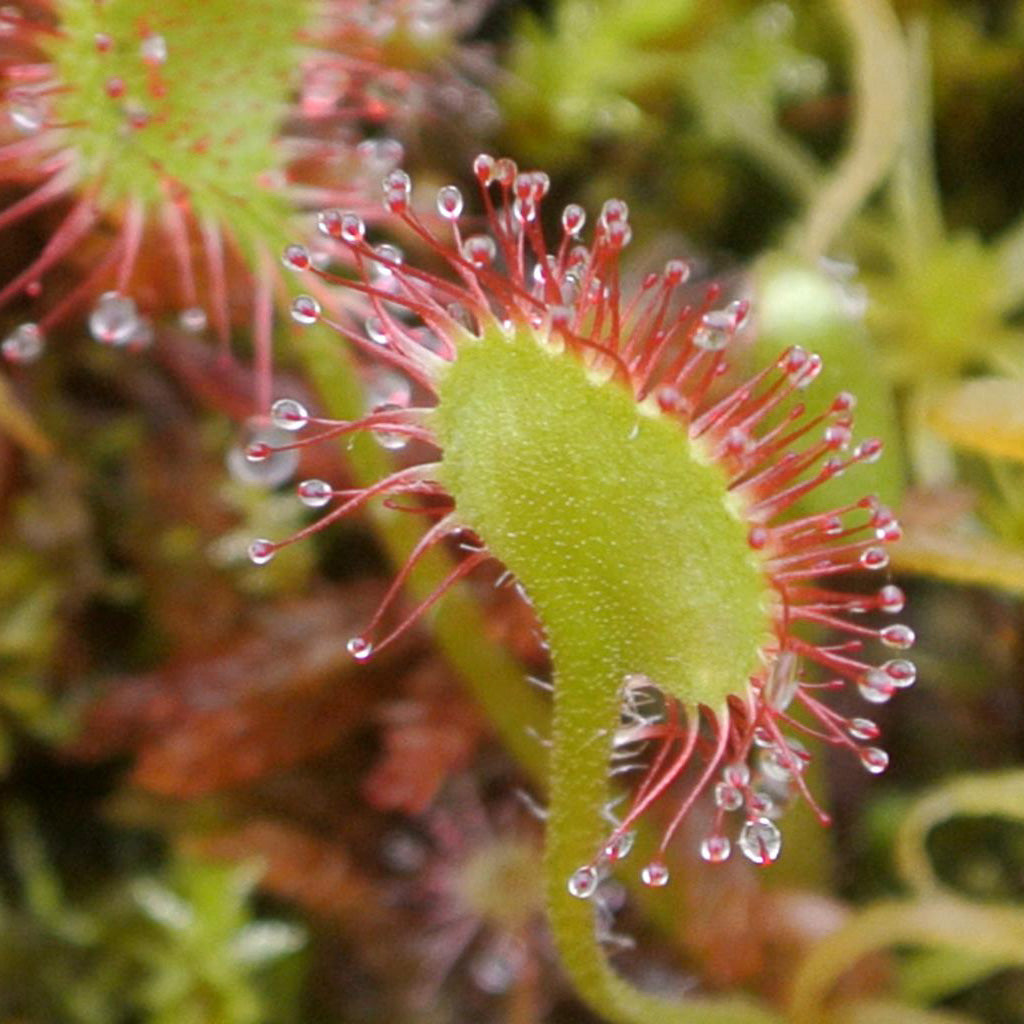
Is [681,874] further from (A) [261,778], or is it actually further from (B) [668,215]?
(B) [668,215]

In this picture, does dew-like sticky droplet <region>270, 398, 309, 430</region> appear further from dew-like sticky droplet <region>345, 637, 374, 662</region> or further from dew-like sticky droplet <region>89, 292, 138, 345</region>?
dew-like sticky droplet <region>89, 292, 138, 345</region>

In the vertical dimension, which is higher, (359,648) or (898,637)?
(898,637)

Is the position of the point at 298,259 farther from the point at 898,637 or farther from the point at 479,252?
the point at 898,637

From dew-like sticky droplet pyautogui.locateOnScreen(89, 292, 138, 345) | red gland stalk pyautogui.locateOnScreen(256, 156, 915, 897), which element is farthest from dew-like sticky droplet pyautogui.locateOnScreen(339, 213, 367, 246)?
dew-like sticky droplet pyautogui.locateOnScreen(89, 292, 138, 345)

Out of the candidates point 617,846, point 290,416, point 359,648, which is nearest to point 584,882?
point 617,846

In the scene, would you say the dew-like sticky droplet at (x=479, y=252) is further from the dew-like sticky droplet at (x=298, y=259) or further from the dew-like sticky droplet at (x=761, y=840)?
the dew-like sticky droplet at (x=761, y=840)
